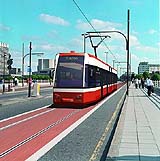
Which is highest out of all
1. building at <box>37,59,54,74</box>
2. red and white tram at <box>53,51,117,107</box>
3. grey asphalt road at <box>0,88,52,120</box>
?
building at <box>37,59,54,74</box>

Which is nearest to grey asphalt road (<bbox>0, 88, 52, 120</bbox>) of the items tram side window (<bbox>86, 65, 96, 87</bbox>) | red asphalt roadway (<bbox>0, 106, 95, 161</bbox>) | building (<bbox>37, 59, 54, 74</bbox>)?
red asphalt roadway (<bbox>0, 106, 95, 161</bbox>)

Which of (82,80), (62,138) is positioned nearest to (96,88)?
(82,80)

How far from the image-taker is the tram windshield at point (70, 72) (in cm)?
1991

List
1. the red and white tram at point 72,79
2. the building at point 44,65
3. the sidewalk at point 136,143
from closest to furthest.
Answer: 1. the sidewalk at point 136,143
2. the red and white tram at point 72,79
3. the building at point 44,65

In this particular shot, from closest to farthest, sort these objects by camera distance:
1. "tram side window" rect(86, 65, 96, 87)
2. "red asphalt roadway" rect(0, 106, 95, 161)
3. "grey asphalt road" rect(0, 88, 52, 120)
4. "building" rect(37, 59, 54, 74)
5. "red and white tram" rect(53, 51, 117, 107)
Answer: "red asphalt roadway" rect(0, 106, 95, 161) → "grey asphalt road" rect(0, 88, 52, 120) → "red and white tram" rect(53, 51, 117, 107) → "tram side window" rect(86, 65, 96, 87) → "building" rect(37, 59, 54, 74)

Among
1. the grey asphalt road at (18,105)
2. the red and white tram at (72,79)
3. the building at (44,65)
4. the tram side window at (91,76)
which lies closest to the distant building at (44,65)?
the building at (44,65)

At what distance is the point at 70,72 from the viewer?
20047 millimetres

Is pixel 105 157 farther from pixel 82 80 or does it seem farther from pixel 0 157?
pixel 82 80

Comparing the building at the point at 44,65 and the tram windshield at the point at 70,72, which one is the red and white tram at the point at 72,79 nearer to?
the tram windshield at the point at 70,72

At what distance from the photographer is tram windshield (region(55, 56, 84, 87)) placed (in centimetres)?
1991

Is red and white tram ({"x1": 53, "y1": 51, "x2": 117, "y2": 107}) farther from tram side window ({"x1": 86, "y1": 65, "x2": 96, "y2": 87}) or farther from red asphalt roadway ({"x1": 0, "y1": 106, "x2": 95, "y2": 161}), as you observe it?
red asphalt roadway ({"x1": 0, "y1": 106, "x2": 95, "y2": 161})

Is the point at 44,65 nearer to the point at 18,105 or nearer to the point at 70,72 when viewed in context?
the point at 18,105

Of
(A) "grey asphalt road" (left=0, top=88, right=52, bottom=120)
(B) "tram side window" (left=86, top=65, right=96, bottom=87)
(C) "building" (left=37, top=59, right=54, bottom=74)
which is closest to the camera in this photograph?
Answer: (A) "grey asphalt road" (left=0, top=88, right=52, bottom=120)

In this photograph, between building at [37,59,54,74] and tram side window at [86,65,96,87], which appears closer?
tram side window at [86,65,96,87]
